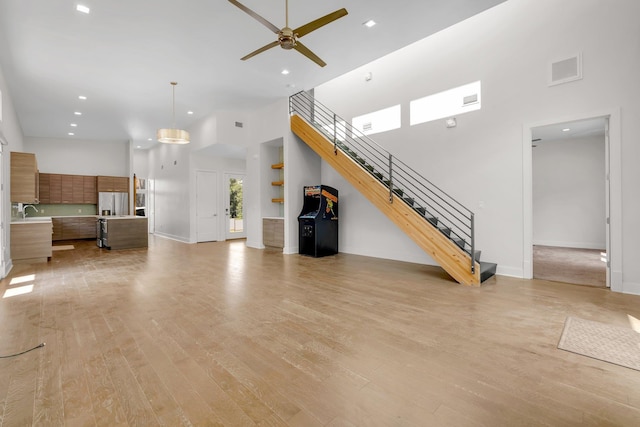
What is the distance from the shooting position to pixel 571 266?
5.67 meters

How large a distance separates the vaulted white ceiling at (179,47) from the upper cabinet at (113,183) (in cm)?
353

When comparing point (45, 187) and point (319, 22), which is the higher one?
point (319, 22)

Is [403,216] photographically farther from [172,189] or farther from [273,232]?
[172,189]

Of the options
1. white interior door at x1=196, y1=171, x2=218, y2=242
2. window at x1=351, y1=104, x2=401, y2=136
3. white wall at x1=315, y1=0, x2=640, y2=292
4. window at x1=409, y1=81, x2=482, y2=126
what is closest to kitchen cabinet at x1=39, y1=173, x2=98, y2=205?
white interior door at x1=196, y1=171, x2=218, y2=242

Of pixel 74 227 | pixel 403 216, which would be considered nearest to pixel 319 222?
pixel 403 216

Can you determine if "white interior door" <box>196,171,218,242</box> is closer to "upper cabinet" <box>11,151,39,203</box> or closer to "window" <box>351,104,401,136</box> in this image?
"upper cabinet" <box>11,151,39,203</box>

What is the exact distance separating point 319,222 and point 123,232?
18.6 ft

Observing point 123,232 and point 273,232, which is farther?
point 123,232

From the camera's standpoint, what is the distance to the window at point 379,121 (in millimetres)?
6516

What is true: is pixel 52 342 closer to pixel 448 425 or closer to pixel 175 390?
pixel 175 390

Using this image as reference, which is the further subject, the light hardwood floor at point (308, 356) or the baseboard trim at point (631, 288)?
the baseboard trim at point (631, 288)

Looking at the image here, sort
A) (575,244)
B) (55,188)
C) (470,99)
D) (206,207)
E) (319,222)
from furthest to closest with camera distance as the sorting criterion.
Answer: (55,188) < (206,207) < (575,244) < (319,222) < (470,99)

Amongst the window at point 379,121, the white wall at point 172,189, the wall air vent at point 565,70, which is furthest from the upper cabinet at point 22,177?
the wall air vent at point 565,70

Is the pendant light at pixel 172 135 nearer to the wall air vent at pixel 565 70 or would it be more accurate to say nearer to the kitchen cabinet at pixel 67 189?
the kitchen cabinet at pixel 67 189
